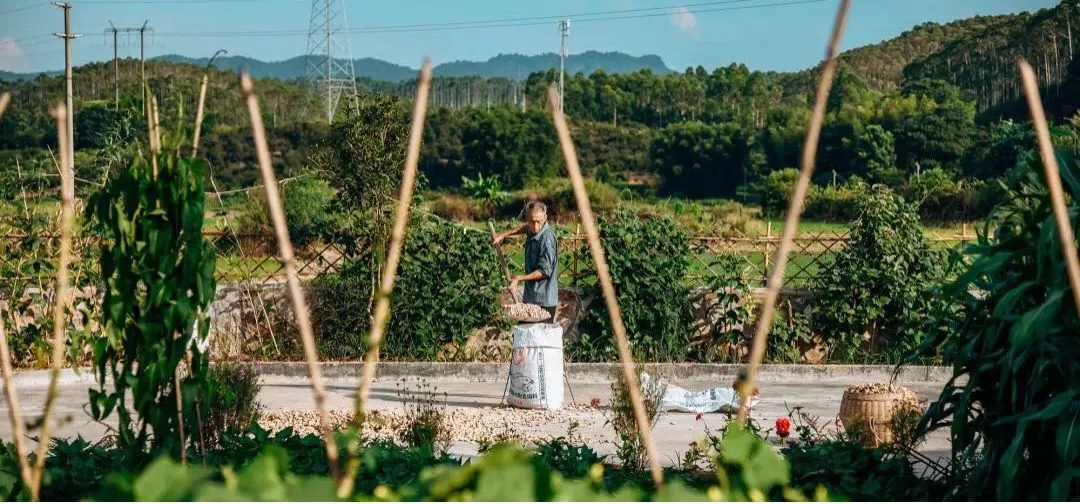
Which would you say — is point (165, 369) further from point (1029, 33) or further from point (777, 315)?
point (1029, 33)

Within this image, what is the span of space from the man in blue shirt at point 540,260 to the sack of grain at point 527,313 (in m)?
0.26

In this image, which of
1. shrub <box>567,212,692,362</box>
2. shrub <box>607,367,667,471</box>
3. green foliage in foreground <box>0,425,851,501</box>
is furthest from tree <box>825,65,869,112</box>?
green foliage in foreground <box>0,425,851,501</box>

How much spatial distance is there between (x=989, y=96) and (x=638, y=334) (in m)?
93.2

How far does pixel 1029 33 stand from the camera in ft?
326

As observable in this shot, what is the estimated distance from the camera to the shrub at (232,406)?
292 inches

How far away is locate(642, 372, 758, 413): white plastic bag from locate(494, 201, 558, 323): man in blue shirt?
1.29m

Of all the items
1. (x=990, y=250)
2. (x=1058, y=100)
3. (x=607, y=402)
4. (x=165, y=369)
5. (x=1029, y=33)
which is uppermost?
(x=1029, y=33)

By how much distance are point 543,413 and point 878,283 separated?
475cm

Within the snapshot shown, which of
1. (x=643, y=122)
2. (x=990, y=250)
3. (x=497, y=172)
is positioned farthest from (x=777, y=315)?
(x=643, y=122)

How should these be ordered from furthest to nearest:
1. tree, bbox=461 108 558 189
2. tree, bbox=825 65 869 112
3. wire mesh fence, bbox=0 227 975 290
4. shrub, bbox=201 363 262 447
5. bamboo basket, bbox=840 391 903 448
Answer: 1. tree, bbox=825 65 869 112
2. tree, bbox=461 108 558 189
3. wire mesh fence, bbox=0 227 975 290
4. bamboo basket, bbox=840 391 903 448
5. shrub, bbox=201 363 262 447

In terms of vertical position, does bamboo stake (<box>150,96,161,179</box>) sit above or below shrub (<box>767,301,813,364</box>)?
above

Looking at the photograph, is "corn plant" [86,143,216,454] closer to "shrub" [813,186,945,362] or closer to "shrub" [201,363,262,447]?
"shrub" [201,363,262,447]

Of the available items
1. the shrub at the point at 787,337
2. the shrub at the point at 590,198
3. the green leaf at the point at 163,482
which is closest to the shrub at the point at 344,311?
the shrub at the point at 787,337

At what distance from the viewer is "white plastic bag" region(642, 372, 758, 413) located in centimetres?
1050
